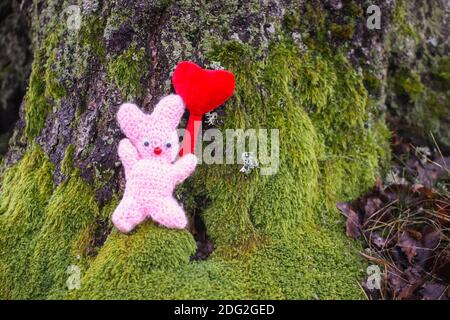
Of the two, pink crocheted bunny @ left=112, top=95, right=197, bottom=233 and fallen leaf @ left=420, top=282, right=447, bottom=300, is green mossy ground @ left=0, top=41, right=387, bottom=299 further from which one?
fallen leaf @ left=420, top=282, right=447, bottom=300

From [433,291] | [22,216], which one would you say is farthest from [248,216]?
[22,216]

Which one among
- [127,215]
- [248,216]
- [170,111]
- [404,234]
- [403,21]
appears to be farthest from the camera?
[403,21]

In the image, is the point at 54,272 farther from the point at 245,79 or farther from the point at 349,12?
the point at 349,12

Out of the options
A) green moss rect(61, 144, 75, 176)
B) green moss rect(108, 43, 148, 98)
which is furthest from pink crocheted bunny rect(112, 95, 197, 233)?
green moss rect(61, 144, 75, 176)

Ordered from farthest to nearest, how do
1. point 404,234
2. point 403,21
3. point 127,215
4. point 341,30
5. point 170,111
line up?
1. point 403,21
2. point 341,30
3. point 404,234
4. point 170,111
5. point 127,215

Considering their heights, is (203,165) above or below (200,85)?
below

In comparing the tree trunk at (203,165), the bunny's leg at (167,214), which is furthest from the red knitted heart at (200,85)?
the bunny's leg at (167,214)

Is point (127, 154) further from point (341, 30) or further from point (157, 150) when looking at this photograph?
point (341, 30)

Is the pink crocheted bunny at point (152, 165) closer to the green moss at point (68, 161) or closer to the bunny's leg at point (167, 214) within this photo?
the bunny's leg at point (167, 214)
